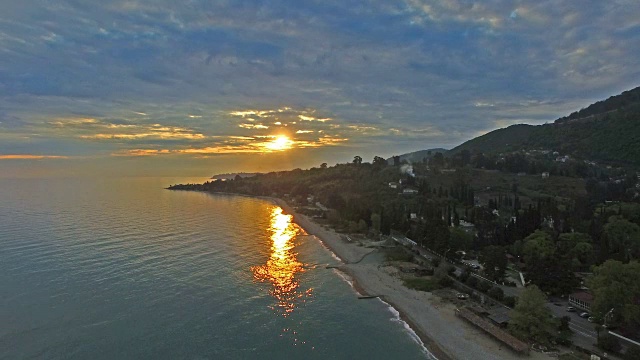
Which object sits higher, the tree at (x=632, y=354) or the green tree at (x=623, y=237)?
the green tree at (x=623, y=237)

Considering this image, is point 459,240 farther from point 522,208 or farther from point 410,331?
point 522,208

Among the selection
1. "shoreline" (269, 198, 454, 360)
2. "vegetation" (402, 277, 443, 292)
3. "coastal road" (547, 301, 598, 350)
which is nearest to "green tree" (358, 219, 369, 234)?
"shoreline" (269, 198, 454, 360)

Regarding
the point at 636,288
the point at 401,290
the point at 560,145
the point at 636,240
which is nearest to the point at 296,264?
the point at 401,290

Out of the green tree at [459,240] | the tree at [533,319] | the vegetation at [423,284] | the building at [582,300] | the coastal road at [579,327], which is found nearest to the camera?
the coastal road at [579,327]

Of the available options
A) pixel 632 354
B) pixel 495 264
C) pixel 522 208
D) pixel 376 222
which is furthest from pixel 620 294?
pixel 522 208

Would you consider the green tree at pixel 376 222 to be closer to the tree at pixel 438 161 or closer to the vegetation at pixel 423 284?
the vegetation at pixel 423 284

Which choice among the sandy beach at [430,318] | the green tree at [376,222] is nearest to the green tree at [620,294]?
the sandy beach at [430,318]
